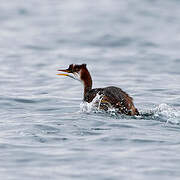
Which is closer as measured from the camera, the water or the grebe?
the water

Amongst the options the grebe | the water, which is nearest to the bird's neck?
the water

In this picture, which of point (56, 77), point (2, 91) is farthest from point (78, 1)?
point (2, 91)

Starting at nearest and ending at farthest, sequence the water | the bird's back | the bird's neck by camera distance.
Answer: the water → the bird's back → the bird's neck

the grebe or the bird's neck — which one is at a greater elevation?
the bird's neck

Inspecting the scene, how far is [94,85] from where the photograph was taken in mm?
15312

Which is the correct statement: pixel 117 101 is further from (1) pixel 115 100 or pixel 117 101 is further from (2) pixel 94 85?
(2) pixel 94 85

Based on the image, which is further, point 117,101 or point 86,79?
point 86,79

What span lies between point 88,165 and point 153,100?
18.1ft

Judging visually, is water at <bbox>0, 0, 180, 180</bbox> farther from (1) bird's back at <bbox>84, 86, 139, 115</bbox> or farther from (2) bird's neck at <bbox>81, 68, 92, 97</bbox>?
(2) bird's neck at <bbox>81, 68, 92, 97</bbox>

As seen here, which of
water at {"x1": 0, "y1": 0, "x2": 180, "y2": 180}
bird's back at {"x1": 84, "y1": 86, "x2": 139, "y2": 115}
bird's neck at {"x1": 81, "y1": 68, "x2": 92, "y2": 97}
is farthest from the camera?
bird's neck at {"x1": 81, "y1": 68, "x2": 92, "y2": 97}

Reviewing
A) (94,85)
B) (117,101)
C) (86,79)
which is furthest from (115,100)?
(94,85)

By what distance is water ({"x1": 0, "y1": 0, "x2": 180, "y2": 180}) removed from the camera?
307 inches

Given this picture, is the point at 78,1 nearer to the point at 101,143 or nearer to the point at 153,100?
the point at 153,100

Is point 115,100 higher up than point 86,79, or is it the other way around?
point 86,79
